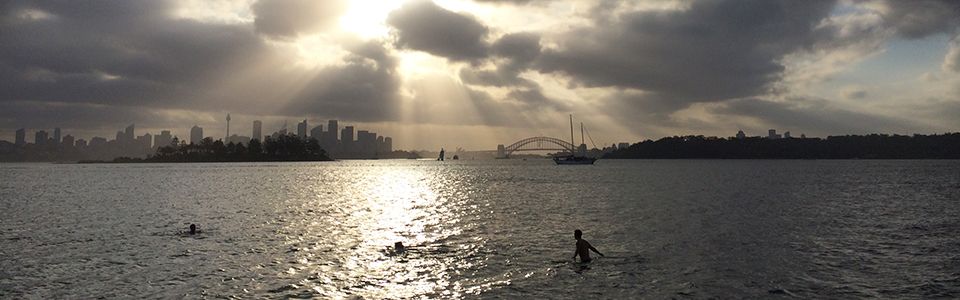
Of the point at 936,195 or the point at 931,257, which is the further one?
the point at 936,195

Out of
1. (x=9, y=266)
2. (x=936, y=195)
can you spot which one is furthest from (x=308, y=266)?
(x=936, y=195)

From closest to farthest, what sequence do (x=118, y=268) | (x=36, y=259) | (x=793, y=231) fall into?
(x=118, y=268) → (x=36, y=259) → (x=793, y=231)

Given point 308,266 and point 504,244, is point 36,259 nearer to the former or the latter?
point 308,266

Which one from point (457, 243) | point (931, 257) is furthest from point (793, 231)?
point (457, 243)

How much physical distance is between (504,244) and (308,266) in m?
13.7

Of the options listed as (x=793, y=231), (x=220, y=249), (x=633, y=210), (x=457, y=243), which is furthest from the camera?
(x=633, y=210)

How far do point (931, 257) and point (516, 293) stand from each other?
26776 mm

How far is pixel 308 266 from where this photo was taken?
30766mm

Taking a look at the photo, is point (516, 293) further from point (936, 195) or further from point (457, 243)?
point (936, 195)

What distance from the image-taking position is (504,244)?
3900 cm

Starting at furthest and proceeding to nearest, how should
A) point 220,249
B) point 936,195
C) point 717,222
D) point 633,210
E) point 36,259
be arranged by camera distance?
point 936,195 < point 633,210 < point 717,222 < point 220,249 < point 36,259

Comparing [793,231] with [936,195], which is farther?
[936,195]

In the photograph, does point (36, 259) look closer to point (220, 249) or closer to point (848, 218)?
point (220, 249)

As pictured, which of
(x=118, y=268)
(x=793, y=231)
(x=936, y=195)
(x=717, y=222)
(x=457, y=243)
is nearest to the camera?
(x=118, y=268)
